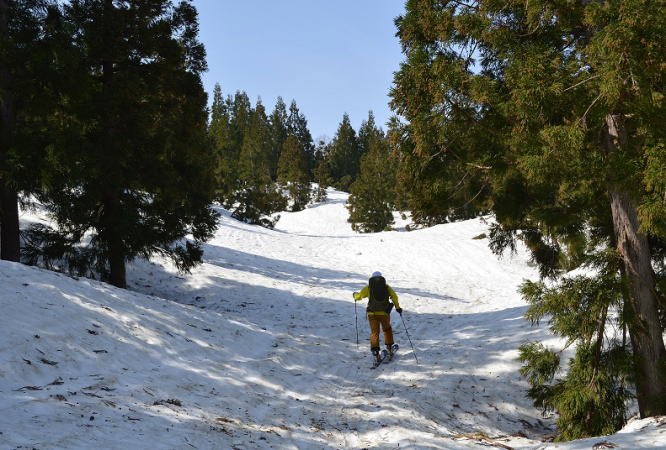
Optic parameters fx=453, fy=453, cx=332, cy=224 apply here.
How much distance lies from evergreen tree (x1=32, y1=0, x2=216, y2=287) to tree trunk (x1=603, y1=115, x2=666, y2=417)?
32.1 ft

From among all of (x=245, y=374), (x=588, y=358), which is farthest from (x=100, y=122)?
(x=588, y=358)

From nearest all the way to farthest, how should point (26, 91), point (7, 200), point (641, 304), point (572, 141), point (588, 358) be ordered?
point (572, 141)
point (641, 304)
point (588, 358)
point (26, 91)
point (7, 200)

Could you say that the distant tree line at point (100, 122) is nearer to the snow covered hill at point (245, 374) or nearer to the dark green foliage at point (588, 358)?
the snow covered hill at point (245, 374)

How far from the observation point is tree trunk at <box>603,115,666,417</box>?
20.2ft

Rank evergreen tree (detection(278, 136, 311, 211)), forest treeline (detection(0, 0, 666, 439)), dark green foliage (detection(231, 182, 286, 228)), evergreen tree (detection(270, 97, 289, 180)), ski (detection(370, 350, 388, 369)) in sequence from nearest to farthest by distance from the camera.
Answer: forest treeline (detection(0, 0, 666, 439))
ski (detection(370, 350, 388, 369))
dark green foliage (detection(231, 182, 286, 228))
evergreen tree (detection(278, 136, 311, 211))
evergreen tree (detection(270, 97, 289, 180))

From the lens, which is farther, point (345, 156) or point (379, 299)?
point (345, 156)

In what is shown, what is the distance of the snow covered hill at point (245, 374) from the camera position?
16.4 feet

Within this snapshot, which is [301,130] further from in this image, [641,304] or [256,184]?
[641,304]

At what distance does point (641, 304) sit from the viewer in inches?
246

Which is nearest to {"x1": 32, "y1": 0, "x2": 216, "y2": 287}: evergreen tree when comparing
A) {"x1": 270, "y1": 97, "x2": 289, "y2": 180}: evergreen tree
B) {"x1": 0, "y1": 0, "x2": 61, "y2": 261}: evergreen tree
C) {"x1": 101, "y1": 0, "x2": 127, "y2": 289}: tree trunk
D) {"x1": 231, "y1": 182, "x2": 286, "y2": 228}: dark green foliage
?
{"x1": 101, "y1": 0, "x2": 127, "y2": 289}: tree trunk

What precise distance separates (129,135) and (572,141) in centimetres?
966

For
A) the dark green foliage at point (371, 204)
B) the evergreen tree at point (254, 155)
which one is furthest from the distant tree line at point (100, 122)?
the evergreen tree at point (254, 155)

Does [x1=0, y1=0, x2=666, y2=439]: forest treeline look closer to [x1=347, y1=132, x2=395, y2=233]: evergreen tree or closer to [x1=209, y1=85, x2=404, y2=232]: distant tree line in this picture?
[x1=209, y1=85, x2=404, y2=232]: distant tree line

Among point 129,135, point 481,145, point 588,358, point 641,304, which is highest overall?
point 129,135
